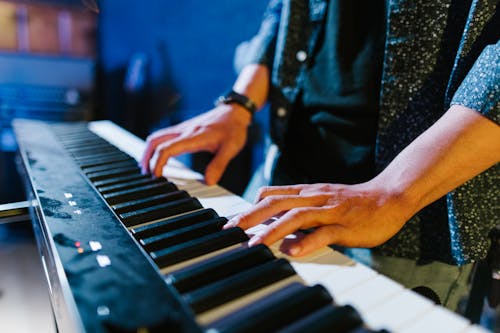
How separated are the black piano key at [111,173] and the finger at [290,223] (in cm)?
54

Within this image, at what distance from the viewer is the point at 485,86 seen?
0.75 meters

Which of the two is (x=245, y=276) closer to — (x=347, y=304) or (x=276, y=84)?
(x=347, y=304)

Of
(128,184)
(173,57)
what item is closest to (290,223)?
(128,184)

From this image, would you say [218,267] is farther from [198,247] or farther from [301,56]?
[301,56]

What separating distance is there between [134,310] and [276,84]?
1039 millimetres

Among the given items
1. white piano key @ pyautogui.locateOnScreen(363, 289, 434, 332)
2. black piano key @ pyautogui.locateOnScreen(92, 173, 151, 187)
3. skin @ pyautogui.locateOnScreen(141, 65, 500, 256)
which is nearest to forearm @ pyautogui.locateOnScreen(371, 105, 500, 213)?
skin @ pyautogui.locateOnScreen(141, 65, 500, 256)

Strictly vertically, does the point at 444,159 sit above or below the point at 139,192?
above

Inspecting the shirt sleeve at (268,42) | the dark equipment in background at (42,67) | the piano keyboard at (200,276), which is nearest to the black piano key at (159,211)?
the piano keyboard at (200,276)

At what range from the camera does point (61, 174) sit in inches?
42.4

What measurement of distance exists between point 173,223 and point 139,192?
0.22 meters

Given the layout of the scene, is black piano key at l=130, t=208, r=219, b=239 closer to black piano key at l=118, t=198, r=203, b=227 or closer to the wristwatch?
black piano key at l=118, t=198, r=203, b=227

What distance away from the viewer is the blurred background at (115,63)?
11.2 ft

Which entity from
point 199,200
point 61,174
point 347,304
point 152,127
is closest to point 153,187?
point 199,200

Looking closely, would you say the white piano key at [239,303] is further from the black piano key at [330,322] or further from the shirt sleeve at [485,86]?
the shirt sleeve at [485,86]
